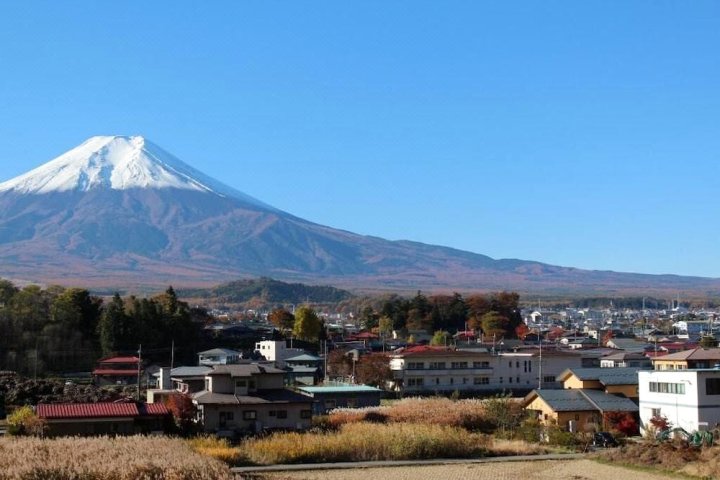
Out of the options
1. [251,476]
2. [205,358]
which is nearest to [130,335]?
[205,358]

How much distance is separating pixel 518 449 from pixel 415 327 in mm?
48980

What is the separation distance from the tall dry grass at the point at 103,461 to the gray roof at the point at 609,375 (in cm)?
1575

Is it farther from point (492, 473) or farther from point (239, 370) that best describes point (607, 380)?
point (239, 370)

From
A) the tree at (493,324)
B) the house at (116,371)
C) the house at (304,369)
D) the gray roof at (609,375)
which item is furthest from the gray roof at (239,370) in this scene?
the tree at (493,324)

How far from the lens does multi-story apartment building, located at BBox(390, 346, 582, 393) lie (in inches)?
1797

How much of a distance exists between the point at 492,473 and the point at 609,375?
11.6 metres

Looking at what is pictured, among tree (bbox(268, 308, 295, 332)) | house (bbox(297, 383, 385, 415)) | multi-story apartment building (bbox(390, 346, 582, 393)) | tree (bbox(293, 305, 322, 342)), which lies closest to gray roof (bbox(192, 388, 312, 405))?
house (bbox(297, 383, 385, 415))

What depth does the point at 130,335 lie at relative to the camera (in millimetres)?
52562

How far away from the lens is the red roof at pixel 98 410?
2634cm

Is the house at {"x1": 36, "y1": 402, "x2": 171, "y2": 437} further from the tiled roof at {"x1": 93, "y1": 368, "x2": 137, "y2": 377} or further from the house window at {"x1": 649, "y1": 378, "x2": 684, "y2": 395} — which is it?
the tiled roof at {"x1": 93, "y1": 368, "x2": 137, "y2": 377}

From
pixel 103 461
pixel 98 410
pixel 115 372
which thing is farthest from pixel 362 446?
pixel 115 372

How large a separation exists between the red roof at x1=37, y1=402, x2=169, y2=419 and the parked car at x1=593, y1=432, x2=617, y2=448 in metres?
12.0

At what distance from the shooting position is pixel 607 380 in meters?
32.9

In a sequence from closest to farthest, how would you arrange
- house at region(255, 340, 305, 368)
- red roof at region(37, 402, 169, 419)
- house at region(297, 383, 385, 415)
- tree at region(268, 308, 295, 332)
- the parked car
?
red roof at region(37, 402, 169, 419) → the parked car → house at region(297, 383, 385, 415) → house at region(255, 340, 305, 368) → tree at region(268, 308, 295, 332)
